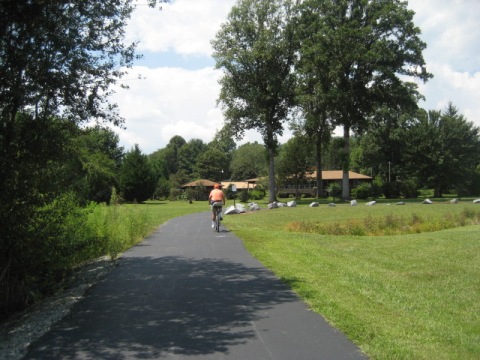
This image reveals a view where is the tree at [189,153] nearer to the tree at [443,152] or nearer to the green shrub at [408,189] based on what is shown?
the tree at [443,152]

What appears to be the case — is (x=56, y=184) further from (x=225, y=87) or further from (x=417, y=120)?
(x=417, y=120)

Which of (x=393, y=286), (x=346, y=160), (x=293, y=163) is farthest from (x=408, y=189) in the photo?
(x=393, y=286)

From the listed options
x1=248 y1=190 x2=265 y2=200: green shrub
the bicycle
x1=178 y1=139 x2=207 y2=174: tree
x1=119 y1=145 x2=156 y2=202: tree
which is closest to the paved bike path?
the bicycle

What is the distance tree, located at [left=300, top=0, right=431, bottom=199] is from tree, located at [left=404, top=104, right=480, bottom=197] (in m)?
20.9

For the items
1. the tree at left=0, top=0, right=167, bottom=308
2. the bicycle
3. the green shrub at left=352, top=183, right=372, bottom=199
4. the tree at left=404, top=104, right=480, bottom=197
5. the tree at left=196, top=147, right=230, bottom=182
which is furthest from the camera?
the tree at left=196, top=147, right=230, bottom=182

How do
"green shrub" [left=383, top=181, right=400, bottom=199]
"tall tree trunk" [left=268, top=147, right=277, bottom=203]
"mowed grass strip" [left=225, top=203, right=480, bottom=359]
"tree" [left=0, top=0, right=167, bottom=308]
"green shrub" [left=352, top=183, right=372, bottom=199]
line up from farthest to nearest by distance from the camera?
"green shrub" [left=383, top=181, right=400, bottom=199] < "green shrub" [left=352, top=183, right=372, bottom=199] < "tall tree trunk" [left=268, top=147, right=277, bottom=203] < "tree" [left=0, top=0, right=167, bottom=308] < "mowed grass strip" [left=225, top=203, right=480, bottom=359]

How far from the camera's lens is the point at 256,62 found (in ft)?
160

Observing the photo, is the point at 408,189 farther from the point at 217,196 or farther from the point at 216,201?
the point at 216,201

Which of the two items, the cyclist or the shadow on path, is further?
the cyclist

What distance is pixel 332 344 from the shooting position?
5215mm

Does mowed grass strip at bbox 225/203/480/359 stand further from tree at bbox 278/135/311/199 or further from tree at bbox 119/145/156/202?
tree at bbox 278/135/311/199

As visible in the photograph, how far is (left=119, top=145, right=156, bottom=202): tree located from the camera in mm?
59594

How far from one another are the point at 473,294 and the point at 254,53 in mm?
41782

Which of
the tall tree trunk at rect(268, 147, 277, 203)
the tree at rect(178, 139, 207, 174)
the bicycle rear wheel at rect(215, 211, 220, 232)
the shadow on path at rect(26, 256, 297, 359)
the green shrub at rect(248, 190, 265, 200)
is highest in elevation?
the tree at rect(178, 139, 207, 174)
